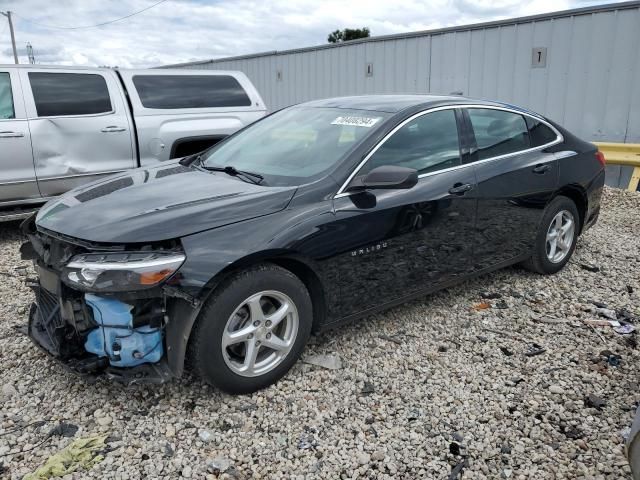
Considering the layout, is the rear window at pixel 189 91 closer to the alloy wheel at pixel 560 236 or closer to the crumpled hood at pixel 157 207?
the crumpled hood at pixel 157 207

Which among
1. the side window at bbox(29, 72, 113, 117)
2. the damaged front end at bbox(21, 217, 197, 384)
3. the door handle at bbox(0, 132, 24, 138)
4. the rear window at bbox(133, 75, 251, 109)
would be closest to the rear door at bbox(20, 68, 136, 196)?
the side window at bbox(29, 72, 113, 117)

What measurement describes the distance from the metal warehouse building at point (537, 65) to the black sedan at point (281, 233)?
179 inches

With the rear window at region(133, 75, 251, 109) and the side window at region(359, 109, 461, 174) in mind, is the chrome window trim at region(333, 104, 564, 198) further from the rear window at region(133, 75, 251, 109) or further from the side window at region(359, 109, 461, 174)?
the rear window at region(133, 75, 251, 109)

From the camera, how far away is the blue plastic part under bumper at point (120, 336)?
2623 mm

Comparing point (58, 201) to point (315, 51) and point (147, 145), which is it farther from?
point (315, 51)

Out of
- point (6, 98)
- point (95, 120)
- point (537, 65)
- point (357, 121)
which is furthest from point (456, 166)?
point (537, 65)

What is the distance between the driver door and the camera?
321cm

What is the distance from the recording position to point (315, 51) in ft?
40.7

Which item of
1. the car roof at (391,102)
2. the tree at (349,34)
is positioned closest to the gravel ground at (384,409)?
the car roof at (391,102)

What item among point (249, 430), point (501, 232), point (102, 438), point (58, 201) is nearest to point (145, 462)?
point (102, 438)

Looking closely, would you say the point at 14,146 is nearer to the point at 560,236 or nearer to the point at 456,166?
the point at 456,166

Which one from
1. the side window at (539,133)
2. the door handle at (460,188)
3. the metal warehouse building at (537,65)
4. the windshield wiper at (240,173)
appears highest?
the metal warehouse building at (537,65)

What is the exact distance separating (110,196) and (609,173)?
8.00 meters

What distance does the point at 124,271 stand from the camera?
2.55 metres
